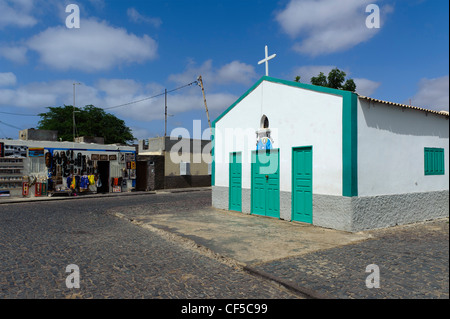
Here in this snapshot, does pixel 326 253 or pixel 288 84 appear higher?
pixel 288 84

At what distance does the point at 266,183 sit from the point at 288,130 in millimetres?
1914

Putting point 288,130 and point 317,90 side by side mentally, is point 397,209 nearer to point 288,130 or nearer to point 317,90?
point 288,130

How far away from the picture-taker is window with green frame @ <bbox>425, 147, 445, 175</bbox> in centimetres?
1014

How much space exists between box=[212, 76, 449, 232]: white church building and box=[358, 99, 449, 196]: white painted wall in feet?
0.09

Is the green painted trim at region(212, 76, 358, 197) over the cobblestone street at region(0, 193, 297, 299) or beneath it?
over

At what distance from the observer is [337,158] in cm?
858

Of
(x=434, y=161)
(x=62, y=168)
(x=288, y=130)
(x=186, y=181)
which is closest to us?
(x=288, y=130)

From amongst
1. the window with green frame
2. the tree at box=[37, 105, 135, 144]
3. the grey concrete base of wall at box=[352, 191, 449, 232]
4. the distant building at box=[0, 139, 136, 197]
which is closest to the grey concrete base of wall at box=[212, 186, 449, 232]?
the grey concrete base of wall at box=[352, 191, 449, 232]

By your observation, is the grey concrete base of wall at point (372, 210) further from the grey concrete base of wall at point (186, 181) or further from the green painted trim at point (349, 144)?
the grey concrete base of wall at point (186, 181)

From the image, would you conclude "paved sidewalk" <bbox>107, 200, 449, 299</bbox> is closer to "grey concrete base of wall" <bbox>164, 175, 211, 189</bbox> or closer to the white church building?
the white church building

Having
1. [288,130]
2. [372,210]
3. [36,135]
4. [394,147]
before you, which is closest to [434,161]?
[394,147]

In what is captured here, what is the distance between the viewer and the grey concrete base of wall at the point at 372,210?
830 cm
